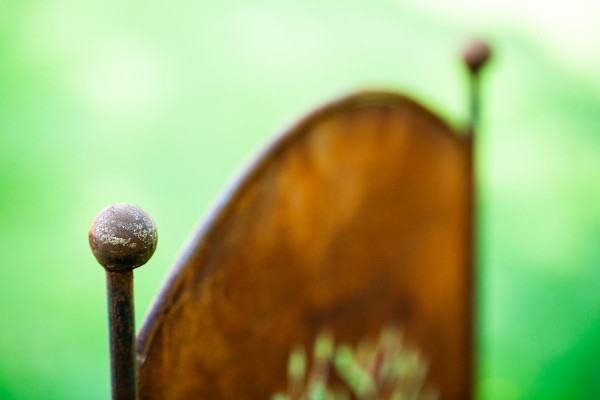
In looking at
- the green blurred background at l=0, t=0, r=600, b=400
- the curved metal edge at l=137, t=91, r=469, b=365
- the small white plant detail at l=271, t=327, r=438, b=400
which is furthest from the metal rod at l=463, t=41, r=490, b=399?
the green blurred background at l=0, t=0, r=600, b=400

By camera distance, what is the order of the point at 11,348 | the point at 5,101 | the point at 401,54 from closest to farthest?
the point at 11,348 < the point at 5,101 < the point at 401,54

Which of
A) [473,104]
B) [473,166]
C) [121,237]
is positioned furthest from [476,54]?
[121,237]

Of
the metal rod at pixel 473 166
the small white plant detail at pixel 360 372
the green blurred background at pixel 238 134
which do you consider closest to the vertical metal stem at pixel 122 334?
the small white plant detail at pixel 360 372

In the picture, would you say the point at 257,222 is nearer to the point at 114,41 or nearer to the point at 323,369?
the point at 323,369

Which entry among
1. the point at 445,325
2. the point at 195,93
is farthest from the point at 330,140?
the point at 195,93

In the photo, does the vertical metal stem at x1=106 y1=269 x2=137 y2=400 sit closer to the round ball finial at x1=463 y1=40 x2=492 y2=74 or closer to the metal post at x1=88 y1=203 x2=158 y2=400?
the metal post at x1=88 y1=203 x2=158 y2=400

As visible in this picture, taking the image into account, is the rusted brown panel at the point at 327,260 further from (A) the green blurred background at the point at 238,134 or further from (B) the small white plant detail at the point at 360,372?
(A) the green blurred background at the point at 238,134
